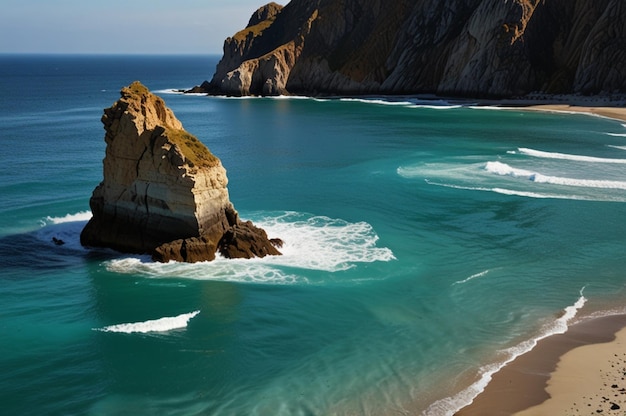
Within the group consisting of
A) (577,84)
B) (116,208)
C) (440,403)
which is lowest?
(440,403)

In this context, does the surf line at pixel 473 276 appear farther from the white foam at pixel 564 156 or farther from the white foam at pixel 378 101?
the white foam at pixel 378 101

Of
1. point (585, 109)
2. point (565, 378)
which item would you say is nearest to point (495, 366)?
point (565, 378)

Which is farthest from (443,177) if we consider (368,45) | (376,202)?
(368,45)

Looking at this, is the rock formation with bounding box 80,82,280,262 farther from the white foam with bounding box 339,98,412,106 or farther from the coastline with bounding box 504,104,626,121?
the white foam with bounding box 339,98,412,106

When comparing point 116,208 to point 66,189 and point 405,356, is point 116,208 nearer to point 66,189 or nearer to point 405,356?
point 66,189

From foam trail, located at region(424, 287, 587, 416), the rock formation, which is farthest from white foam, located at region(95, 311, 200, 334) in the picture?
foam trail, located at region(424, 287, 587, 416)
